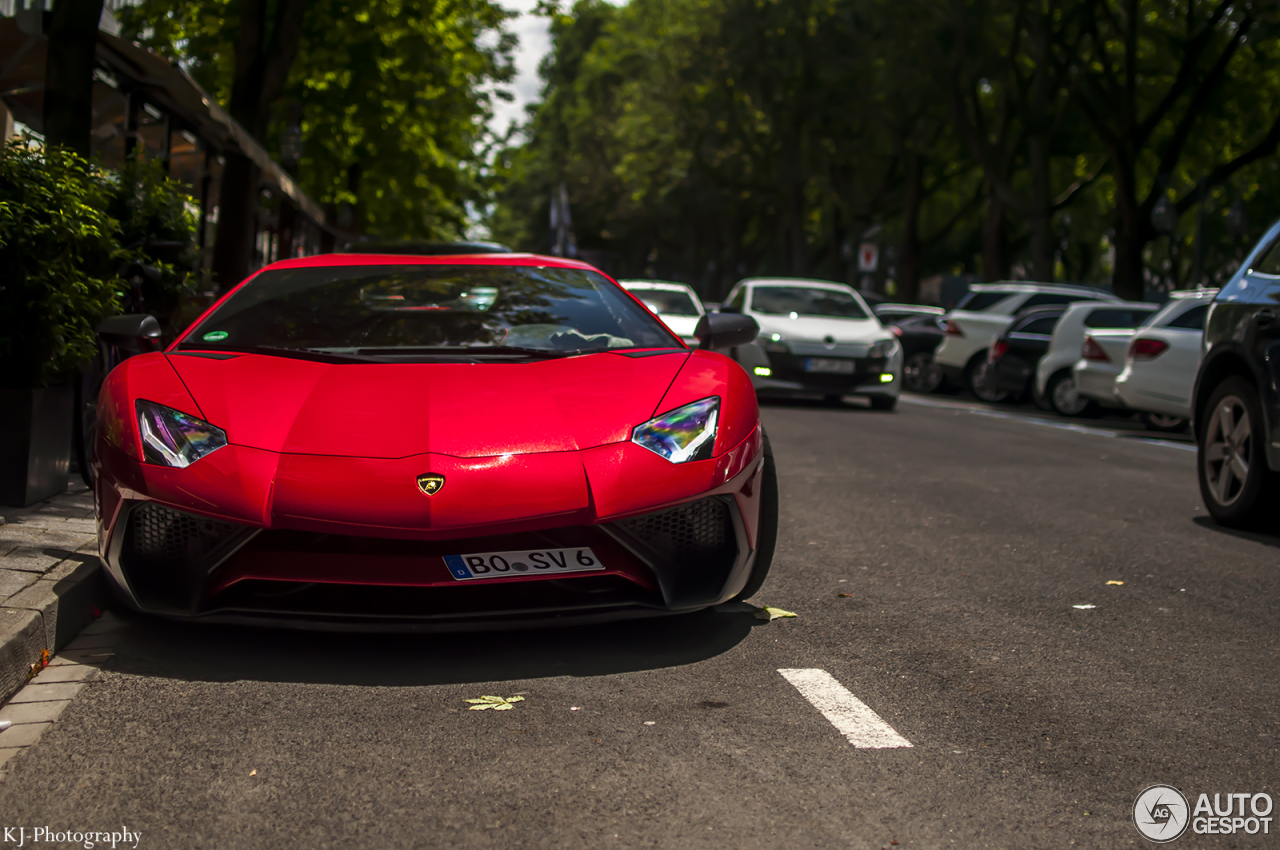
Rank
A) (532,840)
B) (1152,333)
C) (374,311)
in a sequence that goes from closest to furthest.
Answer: (532,840) < (374,311) < (1152,333)

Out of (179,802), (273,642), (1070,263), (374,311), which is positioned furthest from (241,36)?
(1070,263)

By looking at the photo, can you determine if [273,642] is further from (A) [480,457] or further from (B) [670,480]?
(B) [670,480]

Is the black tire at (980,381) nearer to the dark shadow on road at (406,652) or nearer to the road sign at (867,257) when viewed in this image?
the road sign at (867,257)

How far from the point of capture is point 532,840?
9.87ft

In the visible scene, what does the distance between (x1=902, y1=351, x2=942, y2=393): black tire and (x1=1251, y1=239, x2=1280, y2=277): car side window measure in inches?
621

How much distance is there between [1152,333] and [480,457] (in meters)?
11.1

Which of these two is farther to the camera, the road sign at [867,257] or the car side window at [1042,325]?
the road sign at [867,257]

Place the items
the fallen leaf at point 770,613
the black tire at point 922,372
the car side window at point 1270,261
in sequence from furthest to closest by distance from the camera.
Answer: the black tire at point 922,372, the car side window at point 1270,261, the fallen leaf at point 770,613

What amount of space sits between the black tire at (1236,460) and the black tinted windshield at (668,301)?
1112 cm

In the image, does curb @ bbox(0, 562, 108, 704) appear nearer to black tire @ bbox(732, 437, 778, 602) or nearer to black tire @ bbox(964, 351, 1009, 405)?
black tire @ bbox(732, 437, 778, 602)

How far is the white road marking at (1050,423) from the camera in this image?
Answer: 14.3 meters

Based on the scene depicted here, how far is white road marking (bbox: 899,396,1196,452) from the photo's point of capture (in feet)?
46.8

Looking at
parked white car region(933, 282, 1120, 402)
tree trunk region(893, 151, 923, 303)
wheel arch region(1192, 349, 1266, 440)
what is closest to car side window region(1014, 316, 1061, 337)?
parked white car region(933, 282, 1120, 402)

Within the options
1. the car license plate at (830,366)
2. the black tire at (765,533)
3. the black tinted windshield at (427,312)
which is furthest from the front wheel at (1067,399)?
the black tire at (765,533)
